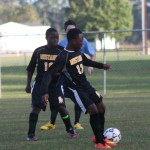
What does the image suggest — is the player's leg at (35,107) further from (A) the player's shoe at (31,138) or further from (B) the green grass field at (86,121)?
(B) the green grass field at (86,121)

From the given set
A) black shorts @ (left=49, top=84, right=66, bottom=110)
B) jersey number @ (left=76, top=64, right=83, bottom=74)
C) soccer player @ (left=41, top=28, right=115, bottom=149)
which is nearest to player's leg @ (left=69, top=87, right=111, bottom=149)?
soccer player @ (left=41, top=28, right=115, bottom=149)

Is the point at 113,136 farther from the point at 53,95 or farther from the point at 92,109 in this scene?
the point at 53,95

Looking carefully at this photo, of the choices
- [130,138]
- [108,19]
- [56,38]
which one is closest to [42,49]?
[56,38]

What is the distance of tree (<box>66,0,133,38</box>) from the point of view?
69312mm

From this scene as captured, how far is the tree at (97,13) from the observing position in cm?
6931

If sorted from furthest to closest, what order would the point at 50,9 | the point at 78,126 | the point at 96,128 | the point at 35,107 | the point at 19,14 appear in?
the point at 50,9, the point at 19,14, the point at 78,126, the point at 35,107, the point at 96,128

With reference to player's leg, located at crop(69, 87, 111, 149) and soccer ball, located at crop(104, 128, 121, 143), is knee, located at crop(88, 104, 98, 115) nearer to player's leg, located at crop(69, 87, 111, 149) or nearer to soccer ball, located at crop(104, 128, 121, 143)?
player's leg, located at crop(69, 87, 111, 149)

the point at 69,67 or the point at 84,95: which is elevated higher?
the point at 69,67

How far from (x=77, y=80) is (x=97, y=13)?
61.4 m

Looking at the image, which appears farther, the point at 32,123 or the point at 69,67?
the point at 32,123

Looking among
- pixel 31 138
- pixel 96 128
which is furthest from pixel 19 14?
pixel 96 128

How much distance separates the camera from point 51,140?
9820mm

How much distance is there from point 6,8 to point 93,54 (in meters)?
99.6

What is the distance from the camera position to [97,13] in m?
70.1
